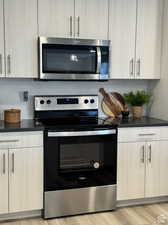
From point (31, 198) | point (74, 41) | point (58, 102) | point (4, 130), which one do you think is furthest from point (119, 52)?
point (31, 198)

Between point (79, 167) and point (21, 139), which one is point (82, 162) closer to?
point (79, 167)

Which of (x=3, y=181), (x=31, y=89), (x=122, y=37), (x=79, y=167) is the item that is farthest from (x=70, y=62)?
(x=3, y=181)

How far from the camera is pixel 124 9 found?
11.6ft

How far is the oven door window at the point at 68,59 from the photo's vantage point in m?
3.27

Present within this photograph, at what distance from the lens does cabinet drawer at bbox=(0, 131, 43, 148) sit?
295cm

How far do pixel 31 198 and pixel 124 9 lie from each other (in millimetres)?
2275

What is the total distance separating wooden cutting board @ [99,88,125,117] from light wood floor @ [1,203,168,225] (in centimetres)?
117

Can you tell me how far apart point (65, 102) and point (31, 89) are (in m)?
0.42

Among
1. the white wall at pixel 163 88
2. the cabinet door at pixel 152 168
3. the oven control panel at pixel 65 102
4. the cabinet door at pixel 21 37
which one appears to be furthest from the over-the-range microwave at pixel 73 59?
the cabinet door at pixel 152 168

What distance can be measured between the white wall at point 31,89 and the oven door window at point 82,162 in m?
0.68

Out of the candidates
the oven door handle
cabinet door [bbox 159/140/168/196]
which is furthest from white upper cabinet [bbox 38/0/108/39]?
cabinet door [bbox 159/140/168/196]

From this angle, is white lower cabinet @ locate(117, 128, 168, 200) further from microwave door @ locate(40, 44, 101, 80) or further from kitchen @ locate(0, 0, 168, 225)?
microwave door @ locate(40, 44, 101, 80)

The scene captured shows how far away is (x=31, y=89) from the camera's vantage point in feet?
11.8

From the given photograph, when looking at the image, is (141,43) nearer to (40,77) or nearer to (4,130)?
(40,77)
